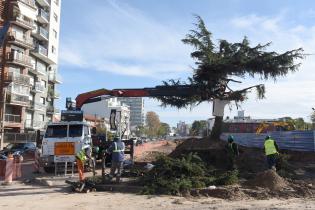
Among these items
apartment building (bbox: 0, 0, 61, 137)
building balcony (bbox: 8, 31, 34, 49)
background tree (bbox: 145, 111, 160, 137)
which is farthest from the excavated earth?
background tree (bbox: 145, 111, 160, 137)

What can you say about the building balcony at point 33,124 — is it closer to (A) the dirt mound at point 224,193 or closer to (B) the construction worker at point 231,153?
(B) the construction worker at point 231,153

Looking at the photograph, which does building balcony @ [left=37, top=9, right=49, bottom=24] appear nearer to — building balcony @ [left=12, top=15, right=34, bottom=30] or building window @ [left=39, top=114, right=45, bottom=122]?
building balcony @ [left=12, top=15, right=34, bottom=30]

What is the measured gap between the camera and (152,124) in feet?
601

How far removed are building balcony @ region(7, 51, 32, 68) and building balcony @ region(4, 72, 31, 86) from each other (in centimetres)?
149

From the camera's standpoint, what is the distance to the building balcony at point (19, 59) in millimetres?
63844

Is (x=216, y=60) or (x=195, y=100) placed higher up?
(x=216, y=60)

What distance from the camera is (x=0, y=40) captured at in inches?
1003

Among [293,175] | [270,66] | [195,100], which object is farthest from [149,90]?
[293,175]

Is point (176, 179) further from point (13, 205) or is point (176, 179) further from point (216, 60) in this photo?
point (216, 60)

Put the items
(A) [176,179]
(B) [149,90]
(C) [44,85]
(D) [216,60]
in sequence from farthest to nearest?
(C) [44,85]
(B) [149,90]
(D) [216,60]
(A) [176,179]

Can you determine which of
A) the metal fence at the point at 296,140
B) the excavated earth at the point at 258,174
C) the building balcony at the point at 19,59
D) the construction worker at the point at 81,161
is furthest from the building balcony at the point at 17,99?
the construction worker at the point at 81,161

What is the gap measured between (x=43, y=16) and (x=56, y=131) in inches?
2178

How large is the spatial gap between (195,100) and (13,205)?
14.7 meters

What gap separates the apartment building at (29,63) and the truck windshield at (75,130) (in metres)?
→ 33.9
